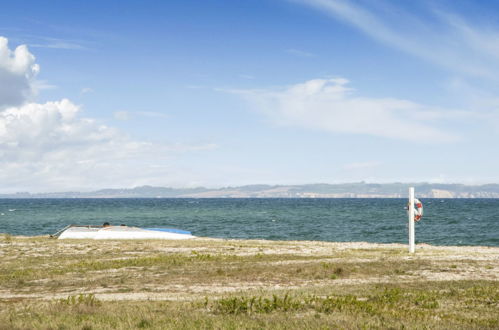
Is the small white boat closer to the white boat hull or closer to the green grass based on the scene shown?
the white boat hull

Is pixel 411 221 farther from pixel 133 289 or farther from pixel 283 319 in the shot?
pixel 283 319

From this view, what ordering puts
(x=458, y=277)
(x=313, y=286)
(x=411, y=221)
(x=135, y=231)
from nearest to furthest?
(x=313, y=286)
(x=458, y=277)
(x=411, y=221)
(x=135, y=231)

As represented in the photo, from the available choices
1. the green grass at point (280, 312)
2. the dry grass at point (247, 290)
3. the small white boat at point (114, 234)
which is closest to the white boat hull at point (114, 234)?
the small white boat at point (114, 234)

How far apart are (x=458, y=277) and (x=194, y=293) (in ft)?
33.2

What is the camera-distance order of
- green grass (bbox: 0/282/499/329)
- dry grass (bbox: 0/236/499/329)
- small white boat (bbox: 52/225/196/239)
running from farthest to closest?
small white boat (bbox: 52/225/196/239), dry grass (bbox: 0/236/499/329), green grass (bbox: 0/282/499/329)

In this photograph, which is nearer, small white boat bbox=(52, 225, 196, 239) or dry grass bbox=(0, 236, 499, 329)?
dry grass bbox=(0, 236, 499, 329)

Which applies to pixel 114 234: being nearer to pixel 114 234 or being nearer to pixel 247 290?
pixel 114 234

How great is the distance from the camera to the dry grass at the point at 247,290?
12.8 metres

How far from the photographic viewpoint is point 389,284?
761 inches

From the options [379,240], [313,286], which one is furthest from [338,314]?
[379,240]

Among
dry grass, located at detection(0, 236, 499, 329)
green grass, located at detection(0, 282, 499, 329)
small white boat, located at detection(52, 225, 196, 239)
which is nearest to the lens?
green grass, located at detection(0, 282, 499, 329)

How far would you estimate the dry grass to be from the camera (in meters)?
12.8

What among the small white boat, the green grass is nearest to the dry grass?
the green grass

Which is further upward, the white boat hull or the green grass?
the green grass
